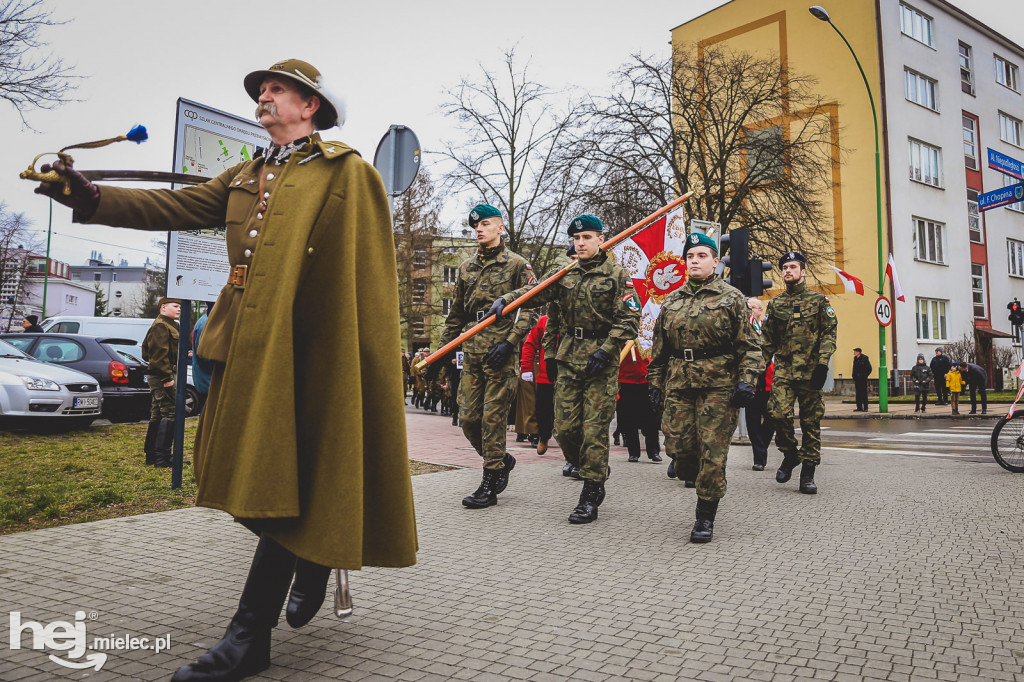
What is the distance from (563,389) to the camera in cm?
616

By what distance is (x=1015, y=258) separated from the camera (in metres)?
41.9

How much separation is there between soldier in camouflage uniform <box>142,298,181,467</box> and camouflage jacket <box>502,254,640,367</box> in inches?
180

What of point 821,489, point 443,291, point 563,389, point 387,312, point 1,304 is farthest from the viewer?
point 1,304

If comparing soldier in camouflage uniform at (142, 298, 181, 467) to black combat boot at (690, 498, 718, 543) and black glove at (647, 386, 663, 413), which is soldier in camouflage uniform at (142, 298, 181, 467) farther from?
black combat boot at (690, 498, 718, 543)

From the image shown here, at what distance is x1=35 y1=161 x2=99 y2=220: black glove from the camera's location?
262 cm

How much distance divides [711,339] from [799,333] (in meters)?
2.52

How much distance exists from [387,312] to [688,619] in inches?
74.7

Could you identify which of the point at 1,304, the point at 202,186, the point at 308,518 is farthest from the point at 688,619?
the point at 1,304

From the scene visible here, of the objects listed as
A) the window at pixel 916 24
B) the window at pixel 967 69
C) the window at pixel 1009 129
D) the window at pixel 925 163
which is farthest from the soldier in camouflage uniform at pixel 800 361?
the window at pixel 1009 129

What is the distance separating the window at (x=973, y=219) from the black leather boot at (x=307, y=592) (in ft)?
139

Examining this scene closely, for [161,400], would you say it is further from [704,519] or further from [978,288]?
[978,288]

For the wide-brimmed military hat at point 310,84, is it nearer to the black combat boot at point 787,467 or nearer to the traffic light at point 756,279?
the black combat boot at point 787,467

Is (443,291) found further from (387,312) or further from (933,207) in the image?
(387,312)

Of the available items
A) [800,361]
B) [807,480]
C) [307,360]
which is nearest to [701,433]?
[807,480]
